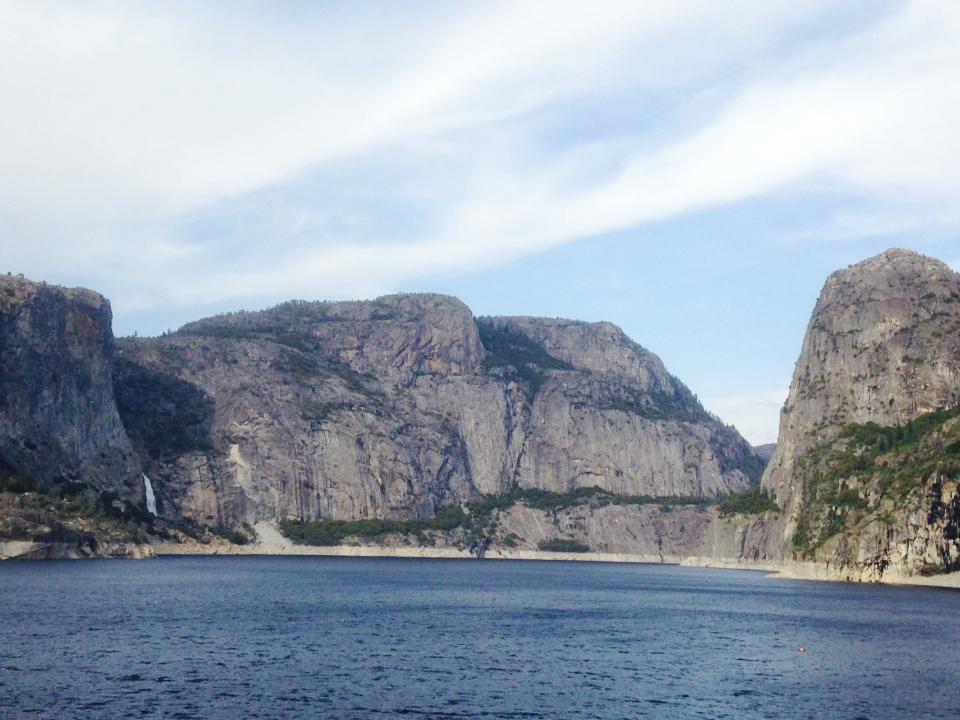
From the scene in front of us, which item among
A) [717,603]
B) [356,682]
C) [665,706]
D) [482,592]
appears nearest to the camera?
[665,706]

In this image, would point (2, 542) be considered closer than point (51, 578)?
No

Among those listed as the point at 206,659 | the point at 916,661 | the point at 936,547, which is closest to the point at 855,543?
the point at 936,547

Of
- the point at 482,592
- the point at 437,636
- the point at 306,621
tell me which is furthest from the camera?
the point at 482,592

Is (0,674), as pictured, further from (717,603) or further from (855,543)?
(855,543)

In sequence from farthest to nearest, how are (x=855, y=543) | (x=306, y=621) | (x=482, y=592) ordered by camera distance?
(x=855, y=543), (x=482, y=592), (x=306, y=621)

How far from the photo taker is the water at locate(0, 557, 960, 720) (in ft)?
190

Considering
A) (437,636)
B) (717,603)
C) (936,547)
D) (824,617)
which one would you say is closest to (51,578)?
(437,636)

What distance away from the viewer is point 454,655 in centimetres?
7731

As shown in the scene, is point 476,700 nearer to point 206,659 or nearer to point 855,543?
point 206,659

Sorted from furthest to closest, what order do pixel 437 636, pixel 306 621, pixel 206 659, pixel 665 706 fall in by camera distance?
1. pixel 306 621
2. pixel 437 636
3. pixel 206 659
4. pixel 665 706

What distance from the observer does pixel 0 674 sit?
61.3 meters

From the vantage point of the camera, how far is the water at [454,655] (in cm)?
5794

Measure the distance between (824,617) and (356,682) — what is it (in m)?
65.5

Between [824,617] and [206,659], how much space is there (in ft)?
223
